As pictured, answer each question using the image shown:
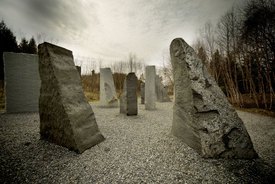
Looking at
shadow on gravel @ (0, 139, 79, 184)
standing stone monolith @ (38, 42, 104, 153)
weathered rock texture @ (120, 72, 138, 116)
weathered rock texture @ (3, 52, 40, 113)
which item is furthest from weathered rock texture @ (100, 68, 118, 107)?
shadow on gravel @ (0, 139, 79, 184)

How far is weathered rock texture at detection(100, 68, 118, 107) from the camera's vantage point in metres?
9.01

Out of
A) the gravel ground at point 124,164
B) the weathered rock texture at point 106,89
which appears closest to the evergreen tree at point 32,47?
the weathered rock texture at point 106,89

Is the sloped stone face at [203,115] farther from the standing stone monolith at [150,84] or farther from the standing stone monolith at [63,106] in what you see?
the standing stone monolith at [150,84]

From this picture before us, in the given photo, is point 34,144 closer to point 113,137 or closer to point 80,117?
point 80,117

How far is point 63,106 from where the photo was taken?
9.20ft

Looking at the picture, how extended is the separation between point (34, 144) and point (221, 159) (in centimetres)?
379

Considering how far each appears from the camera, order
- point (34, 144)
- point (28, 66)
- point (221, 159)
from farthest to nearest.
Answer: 1. point (28, 66)
2. point (34, 144)
3. point (221, 159)

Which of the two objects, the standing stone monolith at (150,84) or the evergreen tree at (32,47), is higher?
the evergreen tree at (32,47)

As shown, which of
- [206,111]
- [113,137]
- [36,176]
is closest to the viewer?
[36,176]

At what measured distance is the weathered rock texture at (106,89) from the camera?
9.01 meters

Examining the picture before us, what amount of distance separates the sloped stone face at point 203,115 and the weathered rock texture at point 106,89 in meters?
Result: 6.28

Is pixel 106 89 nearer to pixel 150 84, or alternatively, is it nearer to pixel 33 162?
pixel 150 84

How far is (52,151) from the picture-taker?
8.96 feet

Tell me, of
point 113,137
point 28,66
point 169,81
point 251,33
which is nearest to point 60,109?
point 113,137
